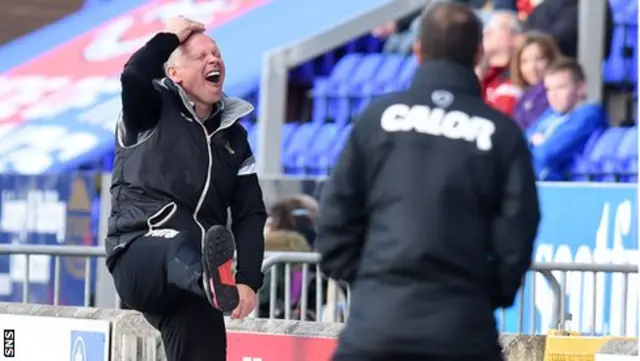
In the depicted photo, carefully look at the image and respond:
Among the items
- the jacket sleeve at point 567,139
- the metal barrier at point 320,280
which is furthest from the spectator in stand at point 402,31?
the metal barrier at point 320,280

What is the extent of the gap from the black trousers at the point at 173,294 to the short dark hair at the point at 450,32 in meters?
1.81

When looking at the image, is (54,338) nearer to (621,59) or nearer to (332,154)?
(332,154)

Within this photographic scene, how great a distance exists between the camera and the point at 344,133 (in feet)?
47.2

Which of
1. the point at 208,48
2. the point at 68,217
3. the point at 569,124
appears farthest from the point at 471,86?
the point at 68,217

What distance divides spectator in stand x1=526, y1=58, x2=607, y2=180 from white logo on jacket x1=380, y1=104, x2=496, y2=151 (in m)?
6.57

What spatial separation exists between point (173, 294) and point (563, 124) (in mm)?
5530

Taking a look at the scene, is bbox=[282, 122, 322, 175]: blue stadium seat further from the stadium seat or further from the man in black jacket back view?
the man in black jacket back view

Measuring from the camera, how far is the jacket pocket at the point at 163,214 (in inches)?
274

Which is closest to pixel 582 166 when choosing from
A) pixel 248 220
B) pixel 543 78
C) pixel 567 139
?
pixel 567 139

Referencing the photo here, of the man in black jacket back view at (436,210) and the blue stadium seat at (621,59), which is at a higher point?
the blue stadium seat at (621,59)

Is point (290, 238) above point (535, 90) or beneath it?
beneath

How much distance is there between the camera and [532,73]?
12.7 m

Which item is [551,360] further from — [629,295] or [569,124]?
[569,124]

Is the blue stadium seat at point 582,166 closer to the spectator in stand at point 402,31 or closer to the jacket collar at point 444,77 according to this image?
the spectator in stand at point 402,31
